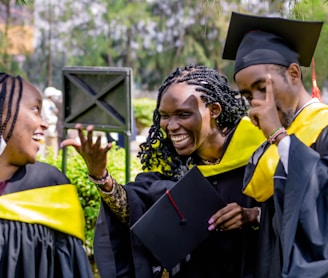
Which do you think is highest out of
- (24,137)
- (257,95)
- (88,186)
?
(257,95)

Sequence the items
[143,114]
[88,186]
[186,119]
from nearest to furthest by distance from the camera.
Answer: [186,119]
[88,186]
[143,114]

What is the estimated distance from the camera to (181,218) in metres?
2.59

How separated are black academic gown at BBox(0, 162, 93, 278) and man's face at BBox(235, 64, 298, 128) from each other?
3.11ft

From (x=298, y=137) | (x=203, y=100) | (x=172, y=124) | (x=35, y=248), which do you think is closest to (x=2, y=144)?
(x=35, y=248)

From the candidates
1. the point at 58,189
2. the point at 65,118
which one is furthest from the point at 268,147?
the point at 65,118

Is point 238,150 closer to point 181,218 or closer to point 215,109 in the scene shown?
point 215,109

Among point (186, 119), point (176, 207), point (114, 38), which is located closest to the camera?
point (176, 207)

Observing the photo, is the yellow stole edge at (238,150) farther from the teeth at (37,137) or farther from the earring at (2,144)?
the earring at (2,144)

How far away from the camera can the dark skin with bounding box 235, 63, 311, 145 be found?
7.30 ft

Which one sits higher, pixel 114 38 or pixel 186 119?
pixel 186 119

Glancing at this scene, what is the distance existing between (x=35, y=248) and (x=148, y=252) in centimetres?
60

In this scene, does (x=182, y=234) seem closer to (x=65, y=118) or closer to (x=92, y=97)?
(x=92, y=97)

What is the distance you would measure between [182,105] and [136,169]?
3608 millimetres

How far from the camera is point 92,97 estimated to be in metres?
5.31
